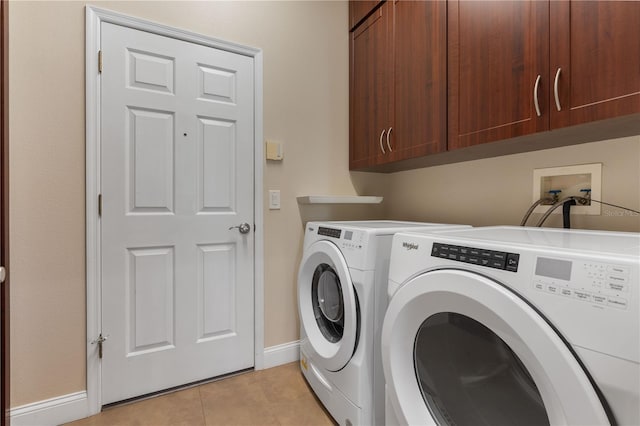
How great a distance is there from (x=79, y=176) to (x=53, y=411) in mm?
1079

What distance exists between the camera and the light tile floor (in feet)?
4.76

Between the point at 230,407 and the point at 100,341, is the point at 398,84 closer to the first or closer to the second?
the point at 230,407

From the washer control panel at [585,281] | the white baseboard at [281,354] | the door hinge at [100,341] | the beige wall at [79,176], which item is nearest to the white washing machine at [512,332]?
the washer control panel at [585,281]

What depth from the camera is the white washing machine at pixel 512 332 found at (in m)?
0.54

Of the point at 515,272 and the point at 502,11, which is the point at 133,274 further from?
the point at 502,11

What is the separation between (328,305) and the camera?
165 centimetres

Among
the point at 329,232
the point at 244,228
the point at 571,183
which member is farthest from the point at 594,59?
the point at 244,228

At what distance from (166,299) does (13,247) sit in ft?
2.21

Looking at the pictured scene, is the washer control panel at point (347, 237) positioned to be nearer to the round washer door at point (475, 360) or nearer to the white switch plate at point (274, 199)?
the round washer door at point (475, 360)

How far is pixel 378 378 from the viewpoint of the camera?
4.11 feet

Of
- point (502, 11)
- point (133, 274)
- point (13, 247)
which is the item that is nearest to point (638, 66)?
point (502, 11)

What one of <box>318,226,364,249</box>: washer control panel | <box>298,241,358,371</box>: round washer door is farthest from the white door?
<box>318,226,364,249</box>: washer control panel

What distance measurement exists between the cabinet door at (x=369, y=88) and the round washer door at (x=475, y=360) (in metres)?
1.22

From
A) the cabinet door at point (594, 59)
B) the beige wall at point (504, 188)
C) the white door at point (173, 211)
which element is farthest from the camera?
A: the white door at point (173, 211)
